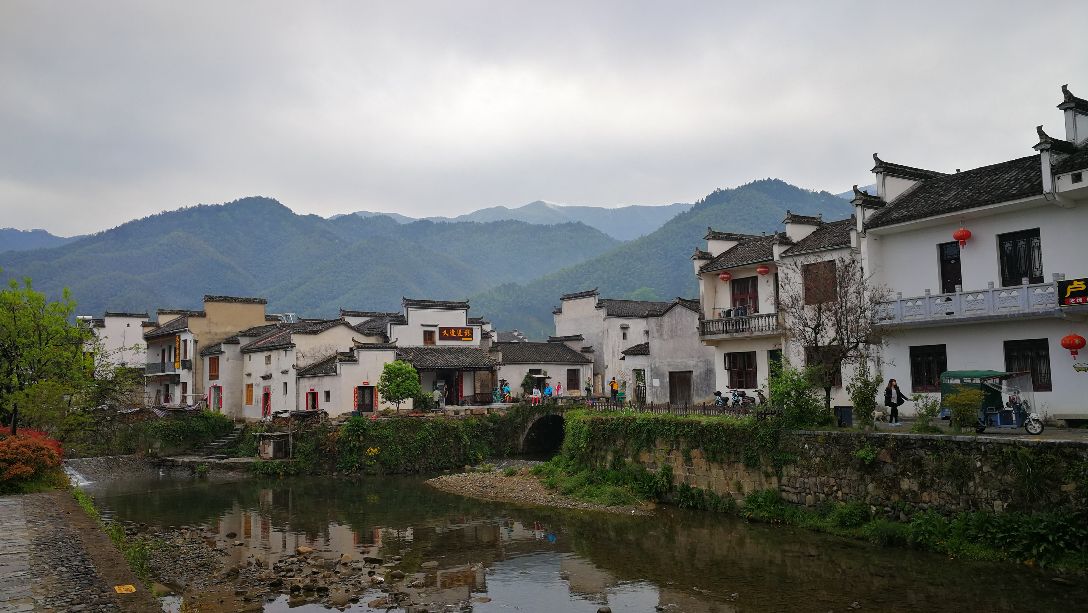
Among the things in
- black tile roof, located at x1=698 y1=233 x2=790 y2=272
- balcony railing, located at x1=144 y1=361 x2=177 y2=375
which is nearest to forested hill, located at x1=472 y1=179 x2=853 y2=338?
balcony railing, located at x1=144 y1=361 x2=177 y2=375

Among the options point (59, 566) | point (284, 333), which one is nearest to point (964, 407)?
point (59, 566)

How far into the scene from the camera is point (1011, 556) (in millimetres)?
17359

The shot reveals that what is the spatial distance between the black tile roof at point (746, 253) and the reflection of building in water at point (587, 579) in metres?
17.7

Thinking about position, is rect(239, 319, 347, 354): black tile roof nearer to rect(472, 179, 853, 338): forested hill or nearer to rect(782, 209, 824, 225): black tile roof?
rect(782, 209, 824, 225): black tile roof

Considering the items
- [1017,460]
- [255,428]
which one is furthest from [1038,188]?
[255,428]

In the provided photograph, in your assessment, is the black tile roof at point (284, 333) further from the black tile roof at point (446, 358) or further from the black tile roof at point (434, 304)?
the black tile roof at point (446, 358)

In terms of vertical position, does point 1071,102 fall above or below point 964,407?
above

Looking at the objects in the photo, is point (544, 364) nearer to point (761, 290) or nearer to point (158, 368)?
point (761, 290)

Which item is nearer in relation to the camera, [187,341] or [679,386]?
[679,386]

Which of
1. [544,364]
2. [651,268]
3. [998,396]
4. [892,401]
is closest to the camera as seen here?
[998,396]

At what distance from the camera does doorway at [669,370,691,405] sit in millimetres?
39188

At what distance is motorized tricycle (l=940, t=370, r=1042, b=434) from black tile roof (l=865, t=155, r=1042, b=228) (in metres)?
6.02

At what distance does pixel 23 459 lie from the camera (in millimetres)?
23391

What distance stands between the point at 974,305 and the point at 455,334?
120 feet
